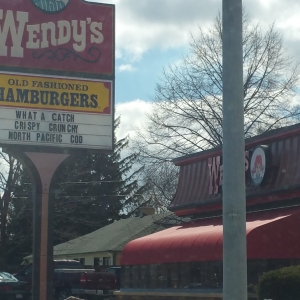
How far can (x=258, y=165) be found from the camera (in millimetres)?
16781

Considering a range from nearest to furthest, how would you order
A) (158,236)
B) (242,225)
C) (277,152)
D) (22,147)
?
1. (242,225)
2. (22,147)
3. (277,152)
4. (158,236)

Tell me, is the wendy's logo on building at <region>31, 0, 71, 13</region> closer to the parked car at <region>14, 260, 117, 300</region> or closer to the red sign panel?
the red sign panel

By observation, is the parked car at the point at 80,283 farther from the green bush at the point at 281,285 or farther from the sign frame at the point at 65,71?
the green bush at the point at 281,285

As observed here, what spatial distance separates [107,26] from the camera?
1487cm

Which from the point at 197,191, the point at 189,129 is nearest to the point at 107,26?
the point at 197,191

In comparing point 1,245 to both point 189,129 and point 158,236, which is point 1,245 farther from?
point 158,236

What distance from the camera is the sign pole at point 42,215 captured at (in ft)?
44.7

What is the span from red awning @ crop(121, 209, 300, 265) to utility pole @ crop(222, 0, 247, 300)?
858 cm

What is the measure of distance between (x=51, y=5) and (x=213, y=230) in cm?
696

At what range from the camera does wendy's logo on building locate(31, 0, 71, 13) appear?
571 inches

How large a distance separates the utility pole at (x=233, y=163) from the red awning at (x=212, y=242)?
858cm

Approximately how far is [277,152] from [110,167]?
4230 cm

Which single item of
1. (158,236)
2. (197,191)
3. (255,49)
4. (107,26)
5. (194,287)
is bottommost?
(194,287)

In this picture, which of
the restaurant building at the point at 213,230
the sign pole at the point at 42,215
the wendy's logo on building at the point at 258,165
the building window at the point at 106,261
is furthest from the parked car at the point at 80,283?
the sign pole at the point at 42,215
